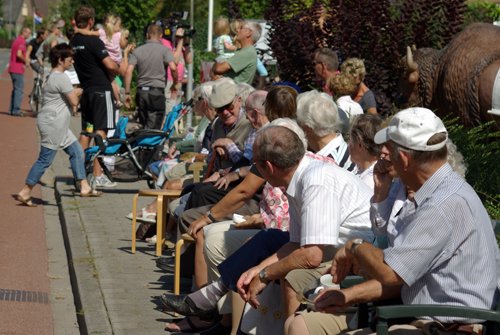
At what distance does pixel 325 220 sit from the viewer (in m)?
5.46

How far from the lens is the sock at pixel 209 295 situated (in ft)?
22.3

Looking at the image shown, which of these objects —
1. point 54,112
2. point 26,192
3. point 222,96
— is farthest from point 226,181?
point 26,192

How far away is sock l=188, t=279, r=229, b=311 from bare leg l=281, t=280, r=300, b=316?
113 cm

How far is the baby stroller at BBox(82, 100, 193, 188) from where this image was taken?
505 inches

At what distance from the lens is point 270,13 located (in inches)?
505

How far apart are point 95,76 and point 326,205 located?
8.76 meters

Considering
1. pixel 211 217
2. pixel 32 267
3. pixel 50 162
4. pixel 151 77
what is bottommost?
pixel 32 267

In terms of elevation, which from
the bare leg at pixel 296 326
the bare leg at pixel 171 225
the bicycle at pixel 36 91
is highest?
the bare leg at pixel 296 326

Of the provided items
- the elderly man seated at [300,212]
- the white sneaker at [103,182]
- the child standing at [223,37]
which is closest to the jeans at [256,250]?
the elderly man seated at [300,212]

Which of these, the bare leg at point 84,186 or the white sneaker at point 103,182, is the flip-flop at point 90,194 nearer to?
the bare leg at point 84,186

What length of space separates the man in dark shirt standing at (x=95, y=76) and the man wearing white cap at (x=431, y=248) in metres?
9.28

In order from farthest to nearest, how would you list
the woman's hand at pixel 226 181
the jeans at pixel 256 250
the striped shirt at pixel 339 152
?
the woman's hand at pixel 226 181, the striped shirt at pixel 339 152, the jeans at pixel 256 250

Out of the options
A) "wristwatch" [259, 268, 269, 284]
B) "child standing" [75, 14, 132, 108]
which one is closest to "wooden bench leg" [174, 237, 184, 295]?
"wristwatch" [259, 268, 269, 284]

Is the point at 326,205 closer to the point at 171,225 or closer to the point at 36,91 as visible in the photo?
the point at 171,225
